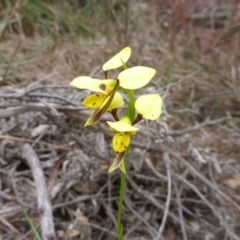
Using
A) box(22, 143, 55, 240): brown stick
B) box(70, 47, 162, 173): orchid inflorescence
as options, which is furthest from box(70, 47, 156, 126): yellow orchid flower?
box(22, 143, 55, 240): brown stick

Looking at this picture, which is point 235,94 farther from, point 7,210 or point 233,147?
point 7,210

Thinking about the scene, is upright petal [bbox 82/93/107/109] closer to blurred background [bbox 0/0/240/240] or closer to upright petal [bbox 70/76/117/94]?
upright petal [bbox 70/76/117/94]

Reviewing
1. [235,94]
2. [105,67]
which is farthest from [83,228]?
[235,94]

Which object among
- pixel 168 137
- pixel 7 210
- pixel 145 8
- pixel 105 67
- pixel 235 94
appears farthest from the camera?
pixel 145 8

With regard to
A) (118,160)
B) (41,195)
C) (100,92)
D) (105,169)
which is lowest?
(105,169)

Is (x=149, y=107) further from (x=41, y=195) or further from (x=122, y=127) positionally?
(x=41, y=195)

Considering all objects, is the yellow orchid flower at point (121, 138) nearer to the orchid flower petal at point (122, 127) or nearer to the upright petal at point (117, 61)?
the orchid flower petal at point (122, 127)

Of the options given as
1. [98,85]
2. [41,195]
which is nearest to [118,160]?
[98,85]

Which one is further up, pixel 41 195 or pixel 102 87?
pixel 102 87
